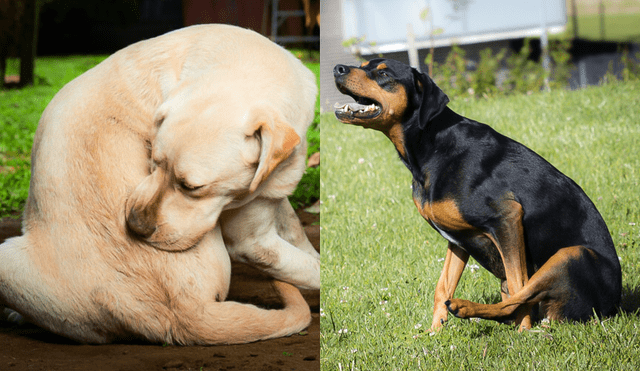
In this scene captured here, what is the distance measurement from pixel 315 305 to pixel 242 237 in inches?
24.1

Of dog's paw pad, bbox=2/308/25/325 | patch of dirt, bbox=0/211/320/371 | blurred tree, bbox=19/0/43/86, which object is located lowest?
patch of dirt, bbox=0/211/320/371

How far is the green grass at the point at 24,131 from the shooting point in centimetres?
377

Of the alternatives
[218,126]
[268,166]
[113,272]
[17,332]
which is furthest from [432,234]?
[17,332]

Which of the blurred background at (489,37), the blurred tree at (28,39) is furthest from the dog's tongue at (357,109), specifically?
the blurred tree at (28,39)

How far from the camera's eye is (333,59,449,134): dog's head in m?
2.07

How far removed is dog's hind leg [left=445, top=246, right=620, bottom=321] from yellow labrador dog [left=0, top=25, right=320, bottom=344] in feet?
3.30

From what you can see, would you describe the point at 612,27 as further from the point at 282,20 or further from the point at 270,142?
the point at 270,142

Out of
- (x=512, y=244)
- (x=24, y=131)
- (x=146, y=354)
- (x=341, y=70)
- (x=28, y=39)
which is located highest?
(x=28, y=39)

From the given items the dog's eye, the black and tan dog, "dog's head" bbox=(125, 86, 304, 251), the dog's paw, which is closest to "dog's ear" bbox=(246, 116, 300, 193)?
"dog's head" bbox=(125, 86, 304, 251)

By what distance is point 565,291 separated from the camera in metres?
2.16

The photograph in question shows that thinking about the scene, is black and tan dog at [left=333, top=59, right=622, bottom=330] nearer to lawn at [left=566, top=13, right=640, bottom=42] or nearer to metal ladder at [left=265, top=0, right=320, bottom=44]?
metal ladder at [left=265, top=0, right=320, bottom=44]

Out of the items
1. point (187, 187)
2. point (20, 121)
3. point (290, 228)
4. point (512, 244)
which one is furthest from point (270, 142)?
point (20, 121)

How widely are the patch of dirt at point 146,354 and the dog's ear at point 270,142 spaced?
2.34 feet

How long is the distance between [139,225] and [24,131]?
7.95 feet
